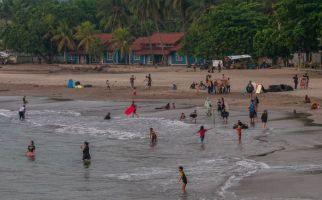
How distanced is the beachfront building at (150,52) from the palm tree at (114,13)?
3388 millimetres

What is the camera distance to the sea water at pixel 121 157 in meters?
26.2

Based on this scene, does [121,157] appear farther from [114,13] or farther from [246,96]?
[114,13]

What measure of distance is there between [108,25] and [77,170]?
93.5 meters

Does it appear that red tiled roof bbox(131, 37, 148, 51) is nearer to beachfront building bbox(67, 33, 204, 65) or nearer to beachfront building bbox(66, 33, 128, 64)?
beachfront building bbox(67, 33, 204, 65)

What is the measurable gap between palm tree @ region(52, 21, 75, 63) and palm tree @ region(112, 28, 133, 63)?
8891 mm

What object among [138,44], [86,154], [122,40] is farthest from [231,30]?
[86,154]

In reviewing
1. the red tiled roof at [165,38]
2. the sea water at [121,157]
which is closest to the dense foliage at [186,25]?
the red tiled roof at [165,38]

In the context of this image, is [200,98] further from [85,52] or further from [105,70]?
[85,52]

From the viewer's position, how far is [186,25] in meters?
113

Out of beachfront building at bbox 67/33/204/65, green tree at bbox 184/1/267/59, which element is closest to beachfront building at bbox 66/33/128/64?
beachfront building at bbox 67/33/204/65

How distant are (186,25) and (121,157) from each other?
80.8 metres

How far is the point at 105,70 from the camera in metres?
97.1

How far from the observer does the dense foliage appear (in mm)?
70688

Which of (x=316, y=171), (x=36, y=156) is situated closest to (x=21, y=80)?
(x=36, y=156)
